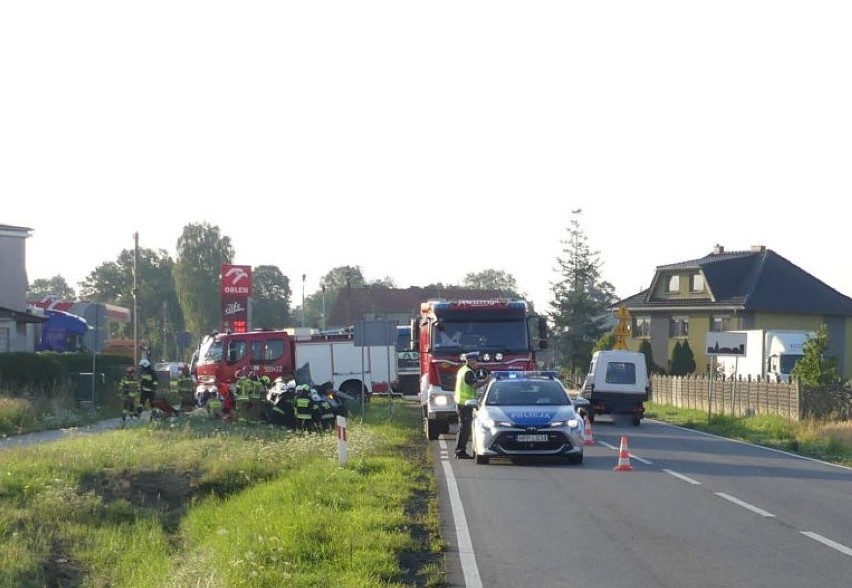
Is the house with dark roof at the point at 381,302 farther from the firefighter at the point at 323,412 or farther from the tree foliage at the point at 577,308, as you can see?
the firefighter at the point at 323,412

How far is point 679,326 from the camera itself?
7294 cm

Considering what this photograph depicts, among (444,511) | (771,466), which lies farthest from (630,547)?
(771,466)

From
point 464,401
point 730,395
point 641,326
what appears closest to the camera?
point 464,401

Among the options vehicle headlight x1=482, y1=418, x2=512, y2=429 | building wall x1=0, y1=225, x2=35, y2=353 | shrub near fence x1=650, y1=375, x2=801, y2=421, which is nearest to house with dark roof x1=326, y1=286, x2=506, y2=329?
building wall x1=0, y1=225, x2=35, y2=353

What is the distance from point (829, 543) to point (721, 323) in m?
60.6

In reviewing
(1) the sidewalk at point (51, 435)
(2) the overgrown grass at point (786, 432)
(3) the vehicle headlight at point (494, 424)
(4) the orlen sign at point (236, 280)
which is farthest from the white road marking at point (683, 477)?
(4) the orlen sign at point (236, 280)

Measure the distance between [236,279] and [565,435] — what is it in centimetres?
4039

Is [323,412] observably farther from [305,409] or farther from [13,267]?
[13,267]

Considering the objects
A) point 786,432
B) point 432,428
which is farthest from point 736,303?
point 432,428

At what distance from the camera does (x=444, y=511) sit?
13602mm

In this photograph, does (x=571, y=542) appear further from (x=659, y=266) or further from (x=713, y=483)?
(x=659, y=266)

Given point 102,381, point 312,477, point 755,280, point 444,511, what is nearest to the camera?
point 444,511

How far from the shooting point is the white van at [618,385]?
117ft

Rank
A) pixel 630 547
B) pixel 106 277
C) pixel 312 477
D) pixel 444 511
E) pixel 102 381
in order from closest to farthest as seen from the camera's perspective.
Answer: pixel 630 547, pixel 444 511, pixel 312 477, pixel 102 381, pixel 106 277
